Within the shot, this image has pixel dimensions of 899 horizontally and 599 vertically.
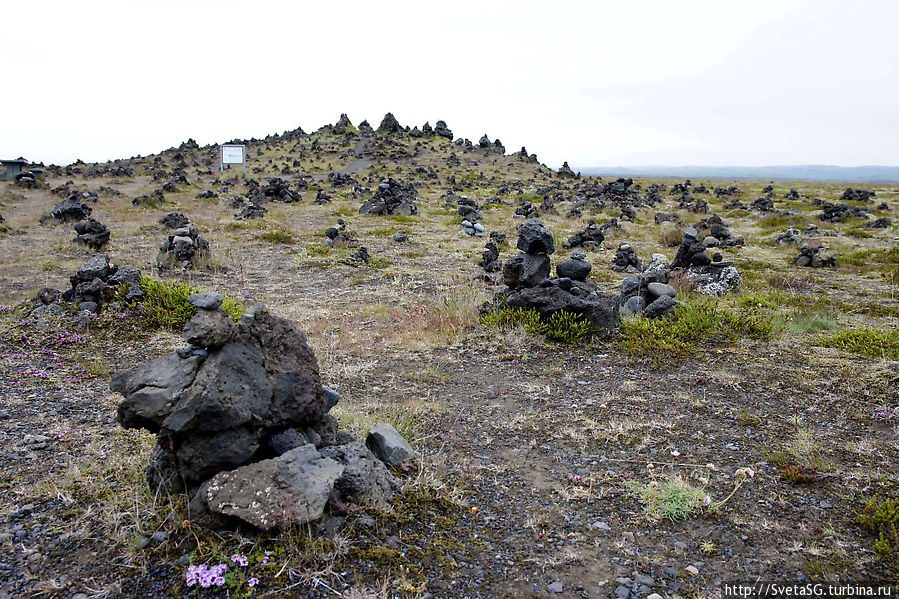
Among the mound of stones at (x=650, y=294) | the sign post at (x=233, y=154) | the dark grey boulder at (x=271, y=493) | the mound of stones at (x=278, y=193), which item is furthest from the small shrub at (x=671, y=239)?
the sign post at (x=233, y=154)

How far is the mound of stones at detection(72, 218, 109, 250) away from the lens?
51.0 ft

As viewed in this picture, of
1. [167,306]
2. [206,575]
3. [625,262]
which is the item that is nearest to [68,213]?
[167,306]

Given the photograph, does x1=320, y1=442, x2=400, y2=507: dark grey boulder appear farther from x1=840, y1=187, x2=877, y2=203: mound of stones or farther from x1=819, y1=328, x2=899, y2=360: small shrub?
x1=840, y1=187, x2=877, y2=203: mound of stones

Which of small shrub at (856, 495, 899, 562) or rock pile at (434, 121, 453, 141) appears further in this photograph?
rock pile at (434, 121, 453, 141)

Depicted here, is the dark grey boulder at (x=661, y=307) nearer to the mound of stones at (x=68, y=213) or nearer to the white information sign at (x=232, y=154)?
the mound of stones at (x=68, y=213)

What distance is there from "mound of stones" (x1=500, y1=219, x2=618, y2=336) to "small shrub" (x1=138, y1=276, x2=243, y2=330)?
4.71 metres

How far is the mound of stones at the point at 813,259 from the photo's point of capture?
49.1 ft

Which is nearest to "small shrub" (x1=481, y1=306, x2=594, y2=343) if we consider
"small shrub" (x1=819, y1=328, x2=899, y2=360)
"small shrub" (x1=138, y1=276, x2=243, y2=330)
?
"small shrub" (x1=819, y1=328, x2=899, y2=360)

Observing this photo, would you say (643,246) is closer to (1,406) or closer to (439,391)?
(439,391)

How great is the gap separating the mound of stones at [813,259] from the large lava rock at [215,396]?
52.2 ft

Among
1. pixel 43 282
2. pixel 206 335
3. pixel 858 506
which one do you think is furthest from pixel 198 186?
pixel 858 506

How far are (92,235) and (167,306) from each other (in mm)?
9150

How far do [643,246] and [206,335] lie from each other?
1706 centimetres

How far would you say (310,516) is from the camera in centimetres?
339
